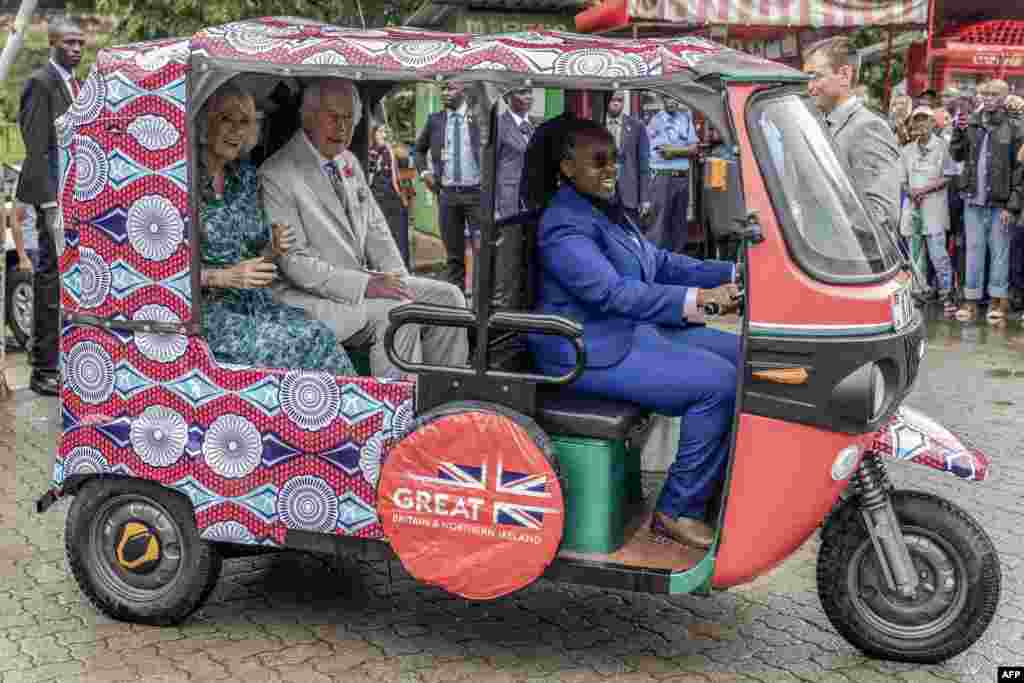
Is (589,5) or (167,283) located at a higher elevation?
(589,5)

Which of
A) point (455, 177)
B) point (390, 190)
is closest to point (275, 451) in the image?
point (390, 190)

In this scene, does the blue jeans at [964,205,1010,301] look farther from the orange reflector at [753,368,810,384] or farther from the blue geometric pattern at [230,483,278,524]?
the blue geometric pattern at [230,483,278,524]

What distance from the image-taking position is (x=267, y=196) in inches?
200

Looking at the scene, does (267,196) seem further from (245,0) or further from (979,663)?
(245,0)

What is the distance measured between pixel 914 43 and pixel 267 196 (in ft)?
43.5

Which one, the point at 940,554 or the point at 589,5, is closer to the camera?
the point at 940,554

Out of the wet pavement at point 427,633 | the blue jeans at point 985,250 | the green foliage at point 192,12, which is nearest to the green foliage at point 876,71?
the green foliage at point 192,12

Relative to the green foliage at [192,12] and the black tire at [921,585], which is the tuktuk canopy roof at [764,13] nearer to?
the green foliage at [192,12]

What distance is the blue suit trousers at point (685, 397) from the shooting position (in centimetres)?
448

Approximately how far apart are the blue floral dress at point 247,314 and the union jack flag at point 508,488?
67 cm

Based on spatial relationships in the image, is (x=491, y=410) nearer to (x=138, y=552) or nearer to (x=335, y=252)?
(x=335, y=252)

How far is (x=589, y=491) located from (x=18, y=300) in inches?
295

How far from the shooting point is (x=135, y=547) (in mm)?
4875

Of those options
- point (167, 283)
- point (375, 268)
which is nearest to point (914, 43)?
point (375, 268)
